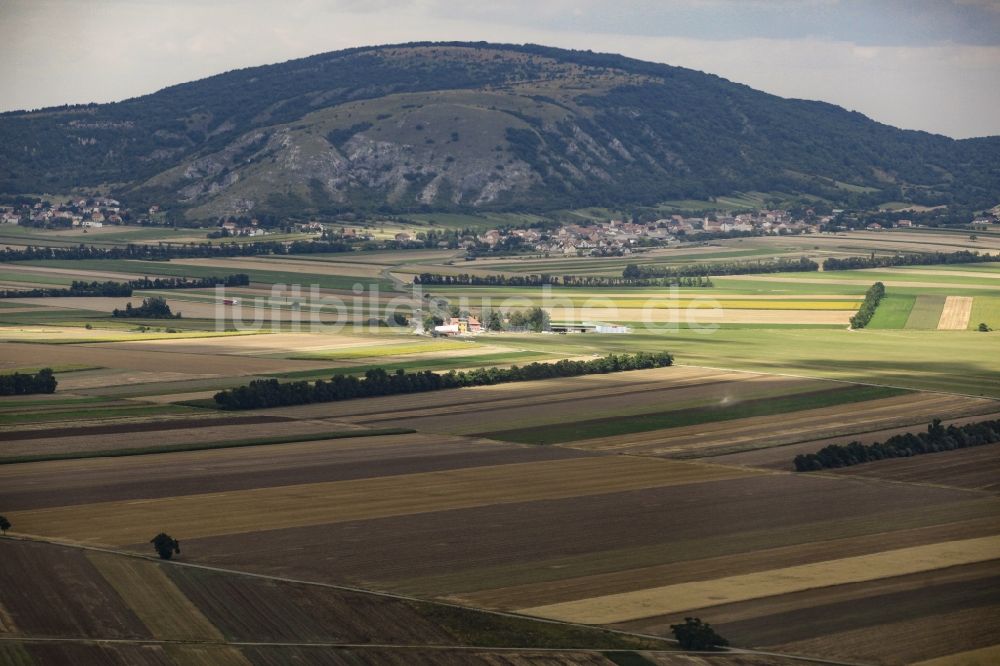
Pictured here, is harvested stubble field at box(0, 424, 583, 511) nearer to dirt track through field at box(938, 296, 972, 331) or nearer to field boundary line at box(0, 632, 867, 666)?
field boundary line at box(0, 632, 867, 666)

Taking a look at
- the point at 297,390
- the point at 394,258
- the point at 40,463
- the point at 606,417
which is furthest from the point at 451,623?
the point at 394,258

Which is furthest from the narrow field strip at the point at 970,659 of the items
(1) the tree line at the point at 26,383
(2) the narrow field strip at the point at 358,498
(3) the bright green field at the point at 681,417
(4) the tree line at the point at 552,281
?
(4) the tree line at the point at 552,281

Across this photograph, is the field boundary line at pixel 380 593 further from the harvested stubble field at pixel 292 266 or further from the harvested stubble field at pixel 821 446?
the harvested stubble field at pixel 292 266

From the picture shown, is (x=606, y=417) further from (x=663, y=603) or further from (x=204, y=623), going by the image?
(x=204, y=623)

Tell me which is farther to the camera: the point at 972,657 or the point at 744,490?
the point at 744,490

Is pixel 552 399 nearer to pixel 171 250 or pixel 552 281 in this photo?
pixel 552 281

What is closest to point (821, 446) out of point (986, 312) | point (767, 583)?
point (767, 583)

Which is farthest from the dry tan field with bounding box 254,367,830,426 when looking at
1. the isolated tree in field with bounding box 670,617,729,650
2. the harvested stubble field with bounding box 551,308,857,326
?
the harvested stubble field with bounding box 551,308,857,326
